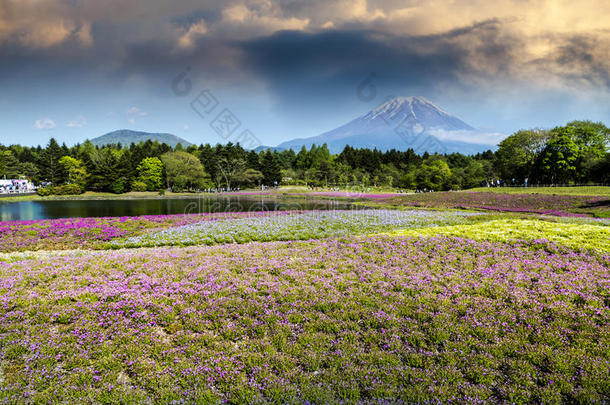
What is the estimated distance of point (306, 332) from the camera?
20.1 ft

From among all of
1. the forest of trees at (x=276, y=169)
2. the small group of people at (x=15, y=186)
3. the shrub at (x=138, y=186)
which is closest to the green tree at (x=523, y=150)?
the forest of trees at (x=276, y=169)

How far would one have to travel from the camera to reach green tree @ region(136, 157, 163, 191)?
263 feet

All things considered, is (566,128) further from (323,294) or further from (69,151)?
(69,151)

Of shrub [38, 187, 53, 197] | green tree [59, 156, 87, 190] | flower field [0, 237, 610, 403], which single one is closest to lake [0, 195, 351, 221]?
shrub [38, 187, 53, 197]

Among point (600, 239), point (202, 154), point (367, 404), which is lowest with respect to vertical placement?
point (367, 404)

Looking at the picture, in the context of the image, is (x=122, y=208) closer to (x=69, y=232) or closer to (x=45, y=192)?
(x=69, y=232)

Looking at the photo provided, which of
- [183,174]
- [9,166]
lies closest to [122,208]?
[183,174]

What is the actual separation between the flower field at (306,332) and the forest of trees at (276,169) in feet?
248

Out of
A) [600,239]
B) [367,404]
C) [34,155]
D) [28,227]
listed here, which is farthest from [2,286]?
[34,155]

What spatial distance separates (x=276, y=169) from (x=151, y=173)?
37.1 m

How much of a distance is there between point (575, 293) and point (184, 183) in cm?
8201

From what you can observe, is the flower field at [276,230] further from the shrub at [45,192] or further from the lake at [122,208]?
the shrub at [45,192]

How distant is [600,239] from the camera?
12.6m

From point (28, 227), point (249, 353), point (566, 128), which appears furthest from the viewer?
point (566, 128)
